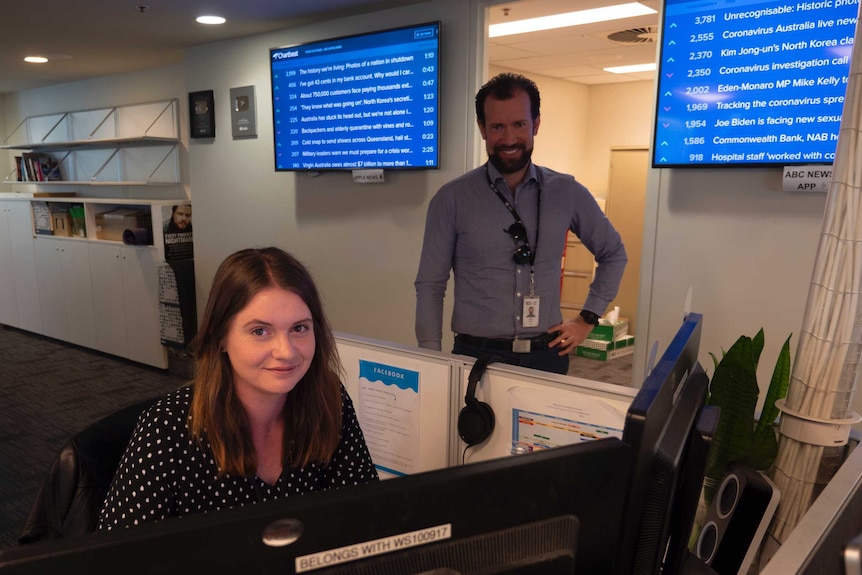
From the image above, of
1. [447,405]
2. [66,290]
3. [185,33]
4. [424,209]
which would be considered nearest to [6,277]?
[66,290]

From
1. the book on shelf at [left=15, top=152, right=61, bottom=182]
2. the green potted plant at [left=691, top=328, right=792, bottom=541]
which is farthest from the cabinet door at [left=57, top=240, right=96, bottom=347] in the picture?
the green potted plant at [left=691, top=328, right=792, bottom=541]

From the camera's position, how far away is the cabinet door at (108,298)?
5.25 m

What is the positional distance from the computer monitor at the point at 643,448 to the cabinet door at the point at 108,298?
5.25 metres

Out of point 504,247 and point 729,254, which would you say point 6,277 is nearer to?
point 504,247

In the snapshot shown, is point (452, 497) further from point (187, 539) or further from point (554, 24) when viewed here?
point (554, 24)

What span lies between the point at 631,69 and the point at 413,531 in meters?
5.66

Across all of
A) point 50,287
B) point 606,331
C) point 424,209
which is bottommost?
point 606,331

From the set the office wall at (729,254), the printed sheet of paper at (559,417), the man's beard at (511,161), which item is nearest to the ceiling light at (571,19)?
the office wall at (729,254)

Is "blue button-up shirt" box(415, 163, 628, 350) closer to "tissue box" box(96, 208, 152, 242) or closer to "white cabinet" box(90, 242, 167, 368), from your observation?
"white cabinet" box(90, 242, 167, 368)

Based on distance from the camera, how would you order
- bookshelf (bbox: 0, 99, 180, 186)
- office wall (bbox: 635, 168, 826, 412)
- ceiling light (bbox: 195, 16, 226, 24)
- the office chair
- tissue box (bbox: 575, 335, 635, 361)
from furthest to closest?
bookshelf (bbox: 0, 99, 180, 186) → tissue box (bbox: 575, 335, 635, 361) → ceiling light (bbox: 195, 16, 226, 24) → office wall (bbox: 635, 168, 826, 412) → the office chair

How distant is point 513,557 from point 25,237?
22.5 ft

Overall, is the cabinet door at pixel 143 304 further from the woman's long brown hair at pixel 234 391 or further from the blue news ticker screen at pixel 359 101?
the woman's long brown hair at pixel 234 391

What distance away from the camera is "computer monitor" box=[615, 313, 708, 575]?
62cm

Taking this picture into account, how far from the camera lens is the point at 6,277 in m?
6.46
